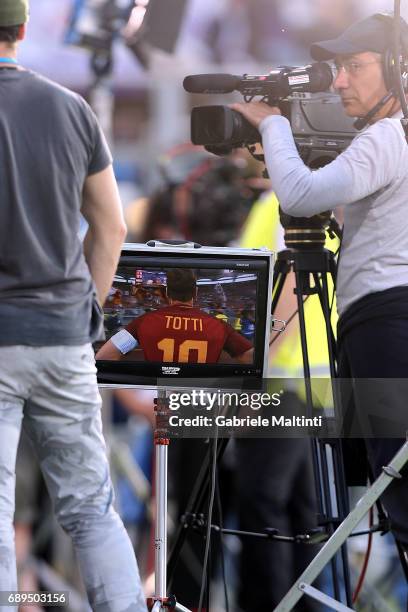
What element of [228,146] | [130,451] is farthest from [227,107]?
[130,451]

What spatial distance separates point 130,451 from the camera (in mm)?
5668

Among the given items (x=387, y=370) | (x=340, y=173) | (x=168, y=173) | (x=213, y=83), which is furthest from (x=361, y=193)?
(x=168, y=173)

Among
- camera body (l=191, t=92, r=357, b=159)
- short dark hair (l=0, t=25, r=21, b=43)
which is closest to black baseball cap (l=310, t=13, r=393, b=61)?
camera body (l=191, t=92, r=357, b=159)

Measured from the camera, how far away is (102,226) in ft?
9.34

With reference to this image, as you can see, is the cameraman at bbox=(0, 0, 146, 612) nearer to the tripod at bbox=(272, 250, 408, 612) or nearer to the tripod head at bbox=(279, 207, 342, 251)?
the tripod at bbox=(272, 250, 408, 612)

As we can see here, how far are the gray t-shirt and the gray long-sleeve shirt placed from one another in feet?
1.96

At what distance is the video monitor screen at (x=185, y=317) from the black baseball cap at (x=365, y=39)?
0.54 metres

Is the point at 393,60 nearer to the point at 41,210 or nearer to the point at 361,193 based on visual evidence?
the point at 361,193

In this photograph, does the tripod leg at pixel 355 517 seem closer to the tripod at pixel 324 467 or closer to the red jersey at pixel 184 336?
the tripod at pixel 324 467

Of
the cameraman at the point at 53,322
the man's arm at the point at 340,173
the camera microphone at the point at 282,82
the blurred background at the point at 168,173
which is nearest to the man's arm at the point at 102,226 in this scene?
the cameraman at the point at 53,322

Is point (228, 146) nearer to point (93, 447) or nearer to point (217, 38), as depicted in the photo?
point (93, 447)

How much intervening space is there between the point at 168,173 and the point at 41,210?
3.25 metres

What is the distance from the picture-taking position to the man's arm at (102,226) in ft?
9.24

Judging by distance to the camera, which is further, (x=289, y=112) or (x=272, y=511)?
(x=272, y=511)
